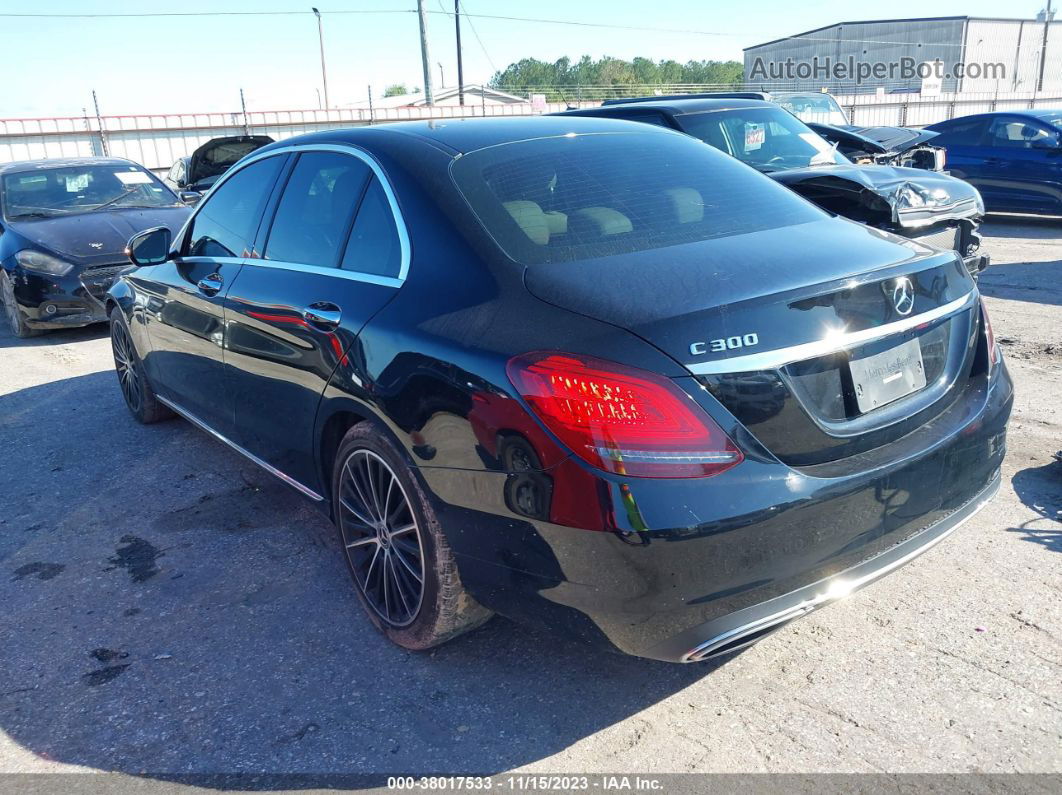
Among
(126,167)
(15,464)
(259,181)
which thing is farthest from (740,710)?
(126,167)

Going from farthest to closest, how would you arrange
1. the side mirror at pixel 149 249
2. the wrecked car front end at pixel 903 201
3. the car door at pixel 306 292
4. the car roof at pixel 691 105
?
the car roof at pixel 691 105 → the wrecked car front end at pixel 903 201 → the side mirror at pixel 149 249 → the car door at pixel 306 292

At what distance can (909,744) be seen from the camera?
7.82 ft

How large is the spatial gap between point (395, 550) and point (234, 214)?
6.47 ft

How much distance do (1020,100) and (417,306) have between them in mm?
36907

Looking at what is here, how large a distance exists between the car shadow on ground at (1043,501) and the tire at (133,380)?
461cm

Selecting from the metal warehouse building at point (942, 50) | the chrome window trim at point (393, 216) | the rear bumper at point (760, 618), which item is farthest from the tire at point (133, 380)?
the metal warehouse building at point (942, 50)

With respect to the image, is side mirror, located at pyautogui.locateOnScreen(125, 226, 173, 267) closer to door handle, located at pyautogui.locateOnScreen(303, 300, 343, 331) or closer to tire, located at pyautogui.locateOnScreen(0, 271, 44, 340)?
door handle, located at pyautogui.locateOnScreen(303, 300, 343, 331)

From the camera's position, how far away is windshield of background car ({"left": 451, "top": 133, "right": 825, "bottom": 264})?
2.70 metres

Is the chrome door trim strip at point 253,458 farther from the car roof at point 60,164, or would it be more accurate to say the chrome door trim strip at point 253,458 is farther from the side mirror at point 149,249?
Answer: the car roof at point 60,164

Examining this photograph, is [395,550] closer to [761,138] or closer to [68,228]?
[761,138]

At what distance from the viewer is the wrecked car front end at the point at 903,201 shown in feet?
20.2

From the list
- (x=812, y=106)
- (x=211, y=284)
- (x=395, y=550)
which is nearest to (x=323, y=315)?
(x=395, y=550)

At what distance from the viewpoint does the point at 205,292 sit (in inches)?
156

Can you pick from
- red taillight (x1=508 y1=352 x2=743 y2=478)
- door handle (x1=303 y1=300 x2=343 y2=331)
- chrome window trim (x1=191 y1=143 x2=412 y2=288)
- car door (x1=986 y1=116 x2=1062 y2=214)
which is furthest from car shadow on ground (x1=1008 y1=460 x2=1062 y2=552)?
car door (x1=986 y1=116 x2=1062 y2=214)
